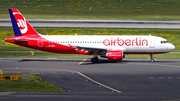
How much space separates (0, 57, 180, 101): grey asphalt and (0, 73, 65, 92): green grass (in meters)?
1.10

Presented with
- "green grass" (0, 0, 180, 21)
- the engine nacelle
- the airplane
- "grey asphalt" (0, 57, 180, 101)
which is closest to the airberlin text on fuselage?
the airplane

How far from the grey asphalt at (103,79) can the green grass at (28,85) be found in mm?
1100

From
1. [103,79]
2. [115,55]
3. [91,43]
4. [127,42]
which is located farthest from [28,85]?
[127,42]

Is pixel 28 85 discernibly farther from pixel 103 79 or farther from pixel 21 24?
pixel 21 24

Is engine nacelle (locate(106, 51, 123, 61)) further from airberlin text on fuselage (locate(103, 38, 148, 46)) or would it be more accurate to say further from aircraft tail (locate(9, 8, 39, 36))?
aircraft tail (locate(9, 8, 39, 36))

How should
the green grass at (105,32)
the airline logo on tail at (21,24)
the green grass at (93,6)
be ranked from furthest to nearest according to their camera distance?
the green grass at (93,6)
the green grass at (105,32)
the airline logo on tail at (21,24)

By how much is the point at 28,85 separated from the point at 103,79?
8.78 meters

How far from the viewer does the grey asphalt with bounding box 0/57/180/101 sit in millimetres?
24281

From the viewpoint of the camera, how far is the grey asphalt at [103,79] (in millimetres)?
24281

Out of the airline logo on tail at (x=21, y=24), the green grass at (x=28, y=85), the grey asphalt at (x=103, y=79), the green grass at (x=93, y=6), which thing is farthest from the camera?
the green grass at (x=93, y=6)

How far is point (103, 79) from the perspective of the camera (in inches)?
1236

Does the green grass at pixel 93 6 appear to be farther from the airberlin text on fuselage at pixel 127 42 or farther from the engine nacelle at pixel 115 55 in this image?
the engine nacelle at pixel 115 55

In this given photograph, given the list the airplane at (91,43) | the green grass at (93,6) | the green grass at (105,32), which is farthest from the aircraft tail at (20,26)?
the green grass at (93,6)

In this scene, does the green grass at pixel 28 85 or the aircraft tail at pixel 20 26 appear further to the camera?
the aircraft tail at pixel 20 26
